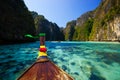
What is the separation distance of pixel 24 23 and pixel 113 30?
5105 cm

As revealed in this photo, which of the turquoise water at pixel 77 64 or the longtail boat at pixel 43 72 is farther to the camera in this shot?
the turquoise water at pixel 77 64

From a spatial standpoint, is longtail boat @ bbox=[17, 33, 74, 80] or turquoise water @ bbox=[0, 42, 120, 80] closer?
longtail boat @ bbox=[17, 33, 74, 80]

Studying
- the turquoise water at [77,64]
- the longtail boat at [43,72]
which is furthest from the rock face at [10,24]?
the longtail boat at [43,72]

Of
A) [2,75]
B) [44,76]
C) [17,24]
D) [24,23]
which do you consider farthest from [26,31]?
[44,76]

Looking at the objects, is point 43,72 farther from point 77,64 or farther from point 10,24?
point 10,24

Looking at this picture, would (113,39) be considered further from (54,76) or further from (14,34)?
(54,76)

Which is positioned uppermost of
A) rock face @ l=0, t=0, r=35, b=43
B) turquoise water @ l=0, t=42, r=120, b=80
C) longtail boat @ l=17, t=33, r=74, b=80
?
rock face @ l=0, t=0, r=35, b=43

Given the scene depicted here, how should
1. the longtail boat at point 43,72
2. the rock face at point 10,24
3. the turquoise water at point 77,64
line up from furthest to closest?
1. the rock face at point 10,24
2. the turquoise water at point 77,64
3. the longtail boat at point 43,72

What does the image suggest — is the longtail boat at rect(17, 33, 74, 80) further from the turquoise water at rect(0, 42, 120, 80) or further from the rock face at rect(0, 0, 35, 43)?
the rock face at rect(0, 0, 35, 43)

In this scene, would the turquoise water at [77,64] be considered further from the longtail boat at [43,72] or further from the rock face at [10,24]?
the rock face at [10,24]

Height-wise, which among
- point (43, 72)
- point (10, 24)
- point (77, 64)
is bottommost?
point (77, 64)

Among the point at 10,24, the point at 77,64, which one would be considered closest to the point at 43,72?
the point at 77,64

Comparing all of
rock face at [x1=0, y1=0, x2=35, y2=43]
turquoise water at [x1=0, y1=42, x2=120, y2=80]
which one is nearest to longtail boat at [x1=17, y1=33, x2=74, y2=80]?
turquoise water at [x1=0, y1=42, x2=120, y2=80]

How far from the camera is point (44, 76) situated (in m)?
2.34
